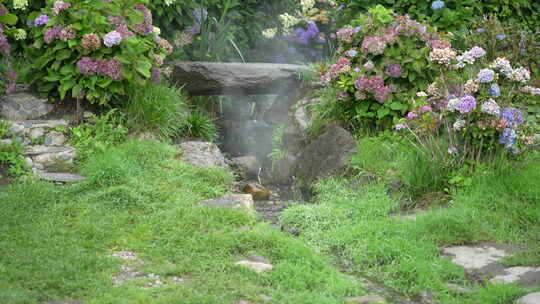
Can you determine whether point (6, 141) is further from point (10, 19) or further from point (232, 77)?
point (232, 77)

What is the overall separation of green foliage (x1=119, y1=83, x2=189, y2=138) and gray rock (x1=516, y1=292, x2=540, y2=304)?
435 cm

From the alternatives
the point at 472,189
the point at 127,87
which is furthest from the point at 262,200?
the point at 472,189

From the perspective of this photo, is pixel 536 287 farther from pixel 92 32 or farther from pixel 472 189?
pixel 92 32

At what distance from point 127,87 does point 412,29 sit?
121 inches

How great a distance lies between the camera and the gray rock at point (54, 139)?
21.6ft

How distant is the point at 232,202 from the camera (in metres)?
5.49

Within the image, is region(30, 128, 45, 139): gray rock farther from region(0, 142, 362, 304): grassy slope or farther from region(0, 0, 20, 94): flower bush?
region(0, 142, 362, 304): grassy slope

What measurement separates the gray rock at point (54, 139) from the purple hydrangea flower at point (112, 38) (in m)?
1.05

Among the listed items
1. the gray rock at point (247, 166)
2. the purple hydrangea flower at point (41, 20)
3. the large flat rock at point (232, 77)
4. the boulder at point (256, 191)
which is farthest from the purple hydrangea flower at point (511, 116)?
the purple hydrangea flower at point (41, 20)

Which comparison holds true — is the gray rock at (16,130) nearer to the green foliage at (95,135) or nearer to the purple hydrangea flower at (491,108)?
the green foliage at (95,135)

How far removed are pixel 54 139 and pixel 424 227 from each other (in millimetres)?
3813

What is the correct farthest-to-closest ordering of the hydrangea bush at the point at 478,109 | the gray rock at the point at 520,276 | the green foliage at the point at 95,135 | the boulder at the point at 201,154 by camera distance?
the boulder at the point at 201,154 < the green foliage at the point at 95,135 < the hydrangea bush at the point at 478,109 < the gray rock at the point at 520,276

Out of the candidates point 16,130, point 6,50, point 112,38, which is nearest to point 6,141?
point 16,130

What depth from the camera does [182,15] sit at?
28.2ft
